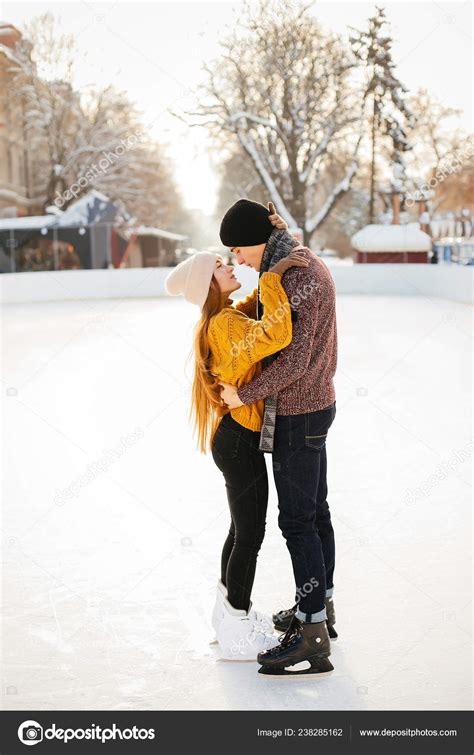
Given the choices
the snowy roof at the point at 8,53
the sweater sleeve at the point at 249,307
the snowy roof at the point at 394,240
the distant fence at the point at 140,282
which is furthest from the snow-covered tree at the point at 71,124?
the sweater sleeve at the point at 249,307

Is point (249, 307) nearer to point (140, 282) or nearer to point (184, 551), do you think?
point (184, 551)

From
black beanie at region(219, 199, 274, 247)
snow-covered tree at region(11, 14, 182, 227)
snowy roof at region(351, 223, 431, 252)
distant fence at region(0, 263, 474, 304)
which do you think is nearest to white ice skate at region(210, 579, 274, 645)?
black beanie at region(219, 199, 274, 247)

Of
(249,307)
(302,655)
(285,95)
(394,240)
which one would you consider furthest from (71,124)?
(302,655)

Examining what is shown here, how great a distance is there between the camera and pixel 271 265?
2.43m

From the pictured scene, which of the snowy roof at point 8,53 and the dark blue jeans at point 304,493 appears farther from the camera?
the snowy roof at point 8,53

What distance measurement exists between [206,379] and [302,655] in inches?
32.7

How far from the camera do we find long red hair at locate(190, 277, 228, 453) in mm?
2562

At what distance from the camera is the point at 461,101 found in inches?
1417

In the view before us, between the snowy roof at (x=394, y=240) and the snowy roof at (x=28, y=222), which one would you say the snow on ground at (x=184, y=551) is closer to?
the snowy roof at (x=394, y=240)

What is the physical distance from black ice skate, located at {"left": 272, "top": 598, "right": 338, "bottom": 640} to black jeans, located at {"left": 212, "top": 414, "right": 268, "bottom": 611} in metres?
0.22

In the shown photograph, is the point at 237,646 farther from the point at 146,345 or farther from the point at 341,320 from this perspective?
the point at 341,320

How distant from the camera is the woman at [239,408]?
7.83 feet

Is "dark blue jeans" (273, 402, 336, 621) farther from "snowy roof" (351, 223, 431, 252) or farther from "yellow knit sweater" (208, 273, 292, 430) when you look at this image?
"snowy roof" (351, 223, 431, 252)

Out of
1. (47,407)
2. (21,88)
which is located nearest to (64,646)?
(47,407)
